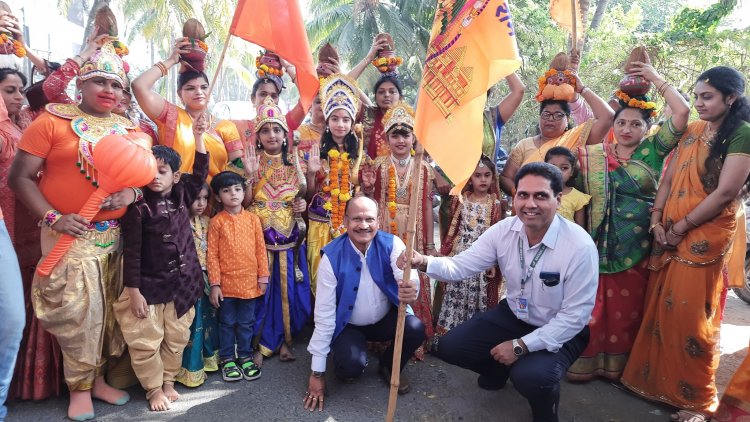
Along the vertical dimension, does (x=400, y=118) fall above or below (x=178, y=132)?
above

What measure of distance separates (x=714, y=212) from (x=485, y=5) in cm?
205

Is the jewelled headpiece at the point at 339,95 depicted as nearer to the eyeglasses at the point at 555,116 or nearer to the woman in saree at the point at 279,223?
the woman in saree at the point at 279,223

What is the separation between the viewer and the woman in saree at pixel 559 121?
411 cm

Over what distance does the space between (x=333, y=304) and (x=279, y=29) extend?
207 centimetres

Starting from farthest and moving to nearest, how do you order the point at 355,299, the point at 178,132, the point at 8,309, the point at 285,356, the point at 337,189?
the point at 337,189
the point at 285,356
the point at 178,132
the point at 355,299
the point at 8,309

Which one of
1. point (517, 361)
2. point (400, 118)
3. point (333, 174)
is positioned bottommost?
point (517, 361)

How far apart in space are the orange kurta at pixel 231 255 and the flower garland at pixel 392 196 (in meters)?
1.21

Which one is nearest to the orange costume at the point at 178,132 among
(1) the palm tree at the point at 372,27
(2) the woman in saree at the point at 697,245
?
(2) the woman in saree at the point at 697,245

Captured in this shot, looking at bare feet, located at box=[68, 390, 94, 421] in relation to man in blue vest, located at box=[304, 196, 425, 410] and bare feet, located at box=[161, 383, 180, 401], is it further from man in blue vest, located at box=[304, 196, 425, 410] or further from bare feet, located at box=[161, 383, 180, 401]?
man in blue vest, located at box=[304, 196, 425, 410]

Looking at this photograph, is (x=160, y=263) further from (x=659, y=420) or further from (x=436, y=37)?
(x=659, y=420)

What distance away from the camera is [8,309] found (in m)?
2.53

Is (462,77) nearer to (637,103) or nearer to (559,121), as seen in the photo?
(637,103)

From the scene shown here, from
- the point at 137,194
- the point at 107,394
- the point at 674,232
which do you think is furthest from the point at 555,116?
the point at 107,394

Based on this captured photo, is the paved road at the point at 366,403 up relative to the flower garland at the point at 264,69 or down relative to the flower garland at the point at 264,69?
down
